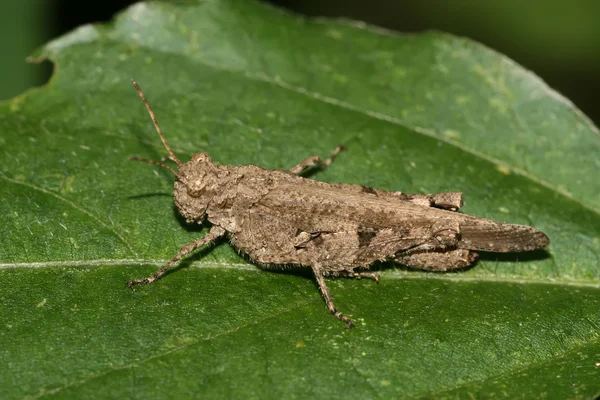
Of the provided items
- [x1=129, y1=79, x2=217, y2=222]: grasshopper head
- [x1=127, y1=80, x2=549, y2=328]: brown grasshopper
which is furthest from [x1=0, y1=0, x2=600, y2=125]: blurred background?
[x1=127, y1=80, x2=549, y2=328]: brown grasshopper

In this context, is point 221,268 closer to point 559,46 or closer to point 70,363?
point 70,363

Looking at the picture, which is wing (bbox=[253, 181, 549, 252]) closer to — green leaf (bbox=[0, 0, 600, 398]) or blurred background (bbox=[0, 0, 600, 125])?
green leaf (bbox=[0, 0, 600, 398])

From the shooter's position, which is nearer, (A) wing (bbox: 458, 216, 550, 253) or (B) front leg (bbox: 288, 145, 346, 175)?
(A) wing (bbox: 458, 216, 550, 253)

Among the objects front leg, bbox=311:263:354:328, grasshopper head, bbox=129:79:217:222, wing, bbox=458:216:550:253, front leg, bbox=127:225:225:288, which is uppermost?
wing, bbox=458:216:550:253

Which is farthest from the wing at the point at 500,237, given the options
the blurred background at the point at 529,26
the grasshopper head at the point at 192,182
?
the blurred background at the point at 529,26

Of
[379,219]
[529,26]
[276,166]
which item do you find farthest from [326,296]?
[529,26]

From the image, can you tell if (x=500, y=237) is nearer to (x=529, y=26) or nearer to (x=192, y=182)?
(x=192, y=182)
